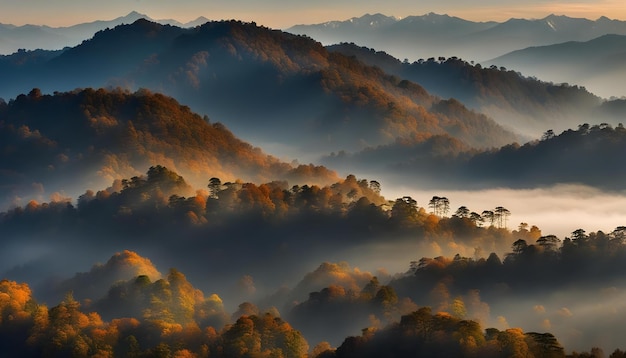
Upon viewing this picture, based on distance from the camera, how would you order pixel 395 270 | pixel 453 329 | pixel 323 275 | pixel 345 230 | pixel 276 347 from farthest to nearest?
pixel 345 230
pixel 395 270
pixel 323 275
pixel 276 347
pixel 453 329

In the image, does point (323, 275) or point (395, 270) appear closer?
point (323, 275)

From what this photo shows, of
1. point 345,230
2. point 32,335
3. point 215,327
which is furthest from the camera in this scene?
point 345,230

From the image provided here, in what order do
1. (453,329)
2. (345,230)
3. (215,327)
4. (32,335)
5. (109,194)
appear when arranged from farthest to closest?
1. (109,194)
2. (345,230)
3. (215,327)
4. (32,335)
5. (453,329)

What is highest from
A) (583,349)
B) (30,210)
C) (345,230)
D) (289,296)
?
(30,210)

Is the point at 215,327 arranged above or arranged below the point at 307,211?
below

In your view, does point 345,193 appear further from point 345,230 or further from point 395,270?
point 395,270

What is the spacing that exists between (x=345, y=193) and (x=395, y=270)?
4306cm

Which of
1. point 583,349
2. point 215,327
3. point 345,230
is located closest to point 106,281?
point 215,327

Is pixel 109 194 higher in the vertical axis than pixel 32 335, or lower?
higher

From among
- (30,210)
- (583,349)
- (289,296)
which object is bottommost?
(583,349)

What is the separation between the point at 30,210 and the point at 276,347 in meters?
113

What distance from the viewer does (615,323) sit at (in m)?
122

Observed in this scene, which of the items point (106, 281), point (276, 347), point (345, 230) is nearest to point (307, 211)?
point (345, 230)

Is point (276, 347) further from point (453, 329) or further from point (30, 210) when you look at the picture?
point (30, 210)
